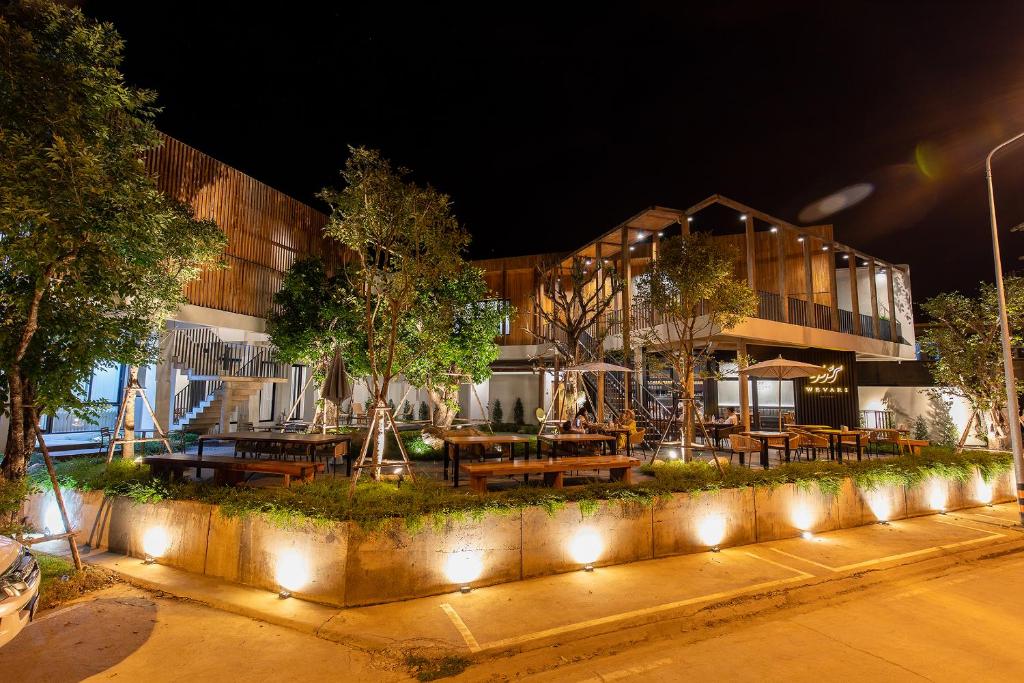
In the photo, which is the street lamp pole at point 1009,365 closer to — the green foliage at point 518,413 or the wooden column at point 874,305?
the wooden column at point 874,305

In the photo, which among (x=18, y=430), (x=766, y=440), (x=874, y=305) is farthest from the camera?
(x=874, y=305)

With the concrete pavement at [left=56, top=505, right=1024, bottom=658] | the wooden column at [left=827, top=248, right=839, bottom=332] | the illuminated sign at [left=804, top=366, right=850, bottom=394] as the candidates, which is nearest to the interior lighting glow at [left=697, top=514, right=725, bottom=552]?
the concrete pavement at [left=56, top=505, right=1024, bottom=658]

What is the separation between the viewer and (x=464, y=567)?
5.07 meters

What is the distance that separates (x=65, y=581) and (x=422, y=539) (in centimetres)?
350

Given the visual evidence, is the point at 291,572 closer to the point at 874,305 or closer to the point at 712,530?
the point at 712,530

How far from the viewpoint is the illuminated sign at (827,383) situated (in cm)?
1709

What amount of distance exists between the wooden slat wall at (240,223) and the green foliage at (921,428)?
20.4 metres

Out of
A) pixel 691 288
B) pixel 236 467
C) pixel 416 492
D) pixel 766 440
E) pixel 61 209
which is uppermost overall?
pixel 691 288

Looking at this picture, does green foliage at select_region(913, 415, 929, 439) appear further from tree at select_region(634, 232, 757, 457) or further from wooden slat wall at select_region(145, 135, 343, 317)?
wooden slat wall at select_region(145, 135, 343, 317)

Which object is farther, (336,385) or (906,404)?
(906,404)

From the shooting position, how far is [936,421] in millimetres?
17328

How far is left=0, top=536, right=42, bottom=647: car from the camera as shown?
3211 mm

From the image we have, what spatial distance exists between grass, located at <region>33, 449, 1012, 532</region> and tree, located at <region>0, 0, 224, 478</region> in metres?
1.18

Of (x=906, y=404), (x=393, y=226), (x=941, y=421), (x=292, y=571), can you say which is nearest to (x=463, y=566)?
(x=292, y=571)
